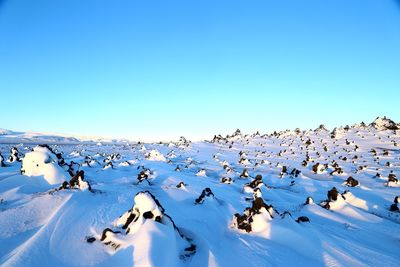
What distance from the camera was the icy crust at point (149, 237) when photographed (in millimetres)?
4129

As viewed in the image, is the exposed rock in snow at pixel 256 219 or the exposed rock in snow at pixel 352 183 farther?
the exposed rock in snow at pixel 352 183

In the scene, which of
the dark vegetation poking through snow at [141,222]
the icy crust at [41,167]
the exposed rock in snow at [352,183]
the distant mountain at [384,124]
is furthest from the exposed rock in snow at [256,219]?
the distant mountain at [384,124]

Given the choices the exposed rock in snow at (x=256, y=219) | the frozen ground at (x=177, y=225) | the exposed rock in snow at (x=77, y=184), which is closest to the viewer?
the frozen ground at (x=177, y=225)

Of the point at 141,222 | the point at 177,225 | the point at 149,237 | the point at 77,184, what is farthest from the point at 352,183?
the point at 149,237

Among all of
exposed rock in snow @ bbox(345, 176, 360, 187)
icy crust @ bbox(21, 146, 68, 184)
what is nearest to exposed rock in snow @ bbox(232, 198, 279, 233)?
icy crust @ bbox(21, 146, 68, 184)

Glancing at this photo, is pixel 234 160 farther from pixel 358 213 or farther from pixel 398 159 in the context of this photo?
pixel 358 213

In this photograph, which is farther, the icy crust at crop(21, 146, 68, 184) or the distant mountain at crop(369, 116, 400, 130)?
the distant mountain at crop(369, 116, 400, 130)

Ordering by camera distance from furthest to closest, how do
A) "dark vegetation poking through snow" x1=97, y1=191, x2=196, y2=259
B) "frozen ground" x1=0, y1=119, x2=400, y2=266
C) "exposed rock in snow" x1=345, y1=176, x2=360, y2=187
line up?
"exposed rock in snow" x1=345, y1=176, x2=360, y2=187 < "dark vegetation poking through snow" x1=97, y1=191, x2=196, y2=259 < "frozen ground" x1=0, y1=119, x2=400, y2=266

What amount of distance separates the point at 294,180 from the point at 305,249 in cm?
962

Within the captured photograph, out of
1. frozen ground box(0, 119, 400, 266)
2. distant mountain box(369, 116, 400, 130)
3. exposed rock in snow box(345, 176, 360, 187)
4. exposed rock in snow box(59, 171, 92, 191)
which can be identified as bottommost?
exposed rock in snow box(345, 176, 360, 187)

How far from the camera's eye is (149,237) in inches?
173

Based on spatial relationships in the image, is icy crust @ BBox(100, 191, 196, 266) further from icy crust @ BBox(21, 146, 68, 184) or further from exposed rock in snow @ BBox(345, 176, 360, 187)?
exposed rock in snow @ BBox(345, 176, 360, 187)

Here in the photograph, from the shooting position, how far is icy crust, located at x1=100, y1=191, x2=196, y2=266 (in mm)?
4129

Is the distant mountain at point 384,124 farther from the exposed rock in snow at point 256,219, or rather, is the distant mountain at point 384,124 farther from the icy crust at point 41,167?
the icy crust at point 41,167
